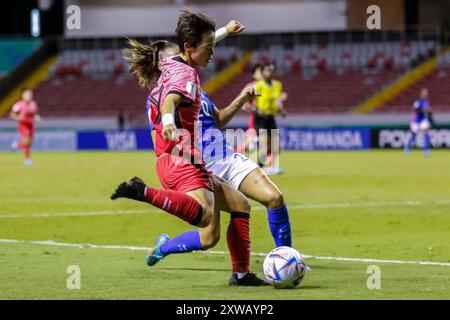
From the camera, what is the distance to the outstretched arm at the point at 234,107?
28.9 ft

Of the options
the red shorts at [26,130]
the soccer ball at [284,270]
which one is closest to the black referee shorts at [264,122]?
the red shorts at [26,130]

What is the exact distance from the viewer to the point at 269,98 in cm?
2334

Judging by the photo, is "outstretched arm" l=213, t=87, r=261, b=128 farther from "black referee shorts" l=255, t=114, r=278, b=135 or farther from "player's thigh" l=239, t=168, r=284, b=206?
"black referee shorts" l=255, t=114, r=278, b=135

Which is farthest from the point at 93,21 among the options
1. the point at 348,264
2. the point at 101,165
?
the point at 348,264

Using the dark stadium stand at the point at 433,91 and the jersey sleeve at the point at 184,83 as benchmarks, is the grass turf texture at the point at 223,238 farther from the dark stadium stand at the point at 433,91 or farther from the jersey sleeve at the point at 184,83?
the dark stadium stand at the point at 433,91

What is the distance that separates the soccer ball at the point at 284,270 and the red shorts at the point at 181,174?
0.82 m

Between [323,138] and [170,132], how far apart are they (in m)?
33.2

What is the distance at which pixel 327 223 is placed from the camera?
14.1 m

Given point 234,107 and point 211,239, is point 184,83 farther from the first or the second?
point 211,239

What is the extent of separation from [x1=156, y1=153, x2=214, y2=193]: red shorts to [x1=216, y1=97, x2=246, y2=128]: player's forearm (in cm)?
84

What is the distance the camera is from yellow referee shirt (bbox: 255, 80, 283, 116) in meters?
23.3

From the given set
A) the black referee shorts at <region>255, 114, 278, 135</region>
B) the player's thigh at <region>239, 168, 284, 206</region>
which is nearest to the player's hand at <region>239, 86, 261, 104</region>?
the player's thigh at <region>239, 168, 284, 206</region>

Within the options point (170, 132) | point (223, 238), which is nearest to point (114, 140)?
point (223, 238)
